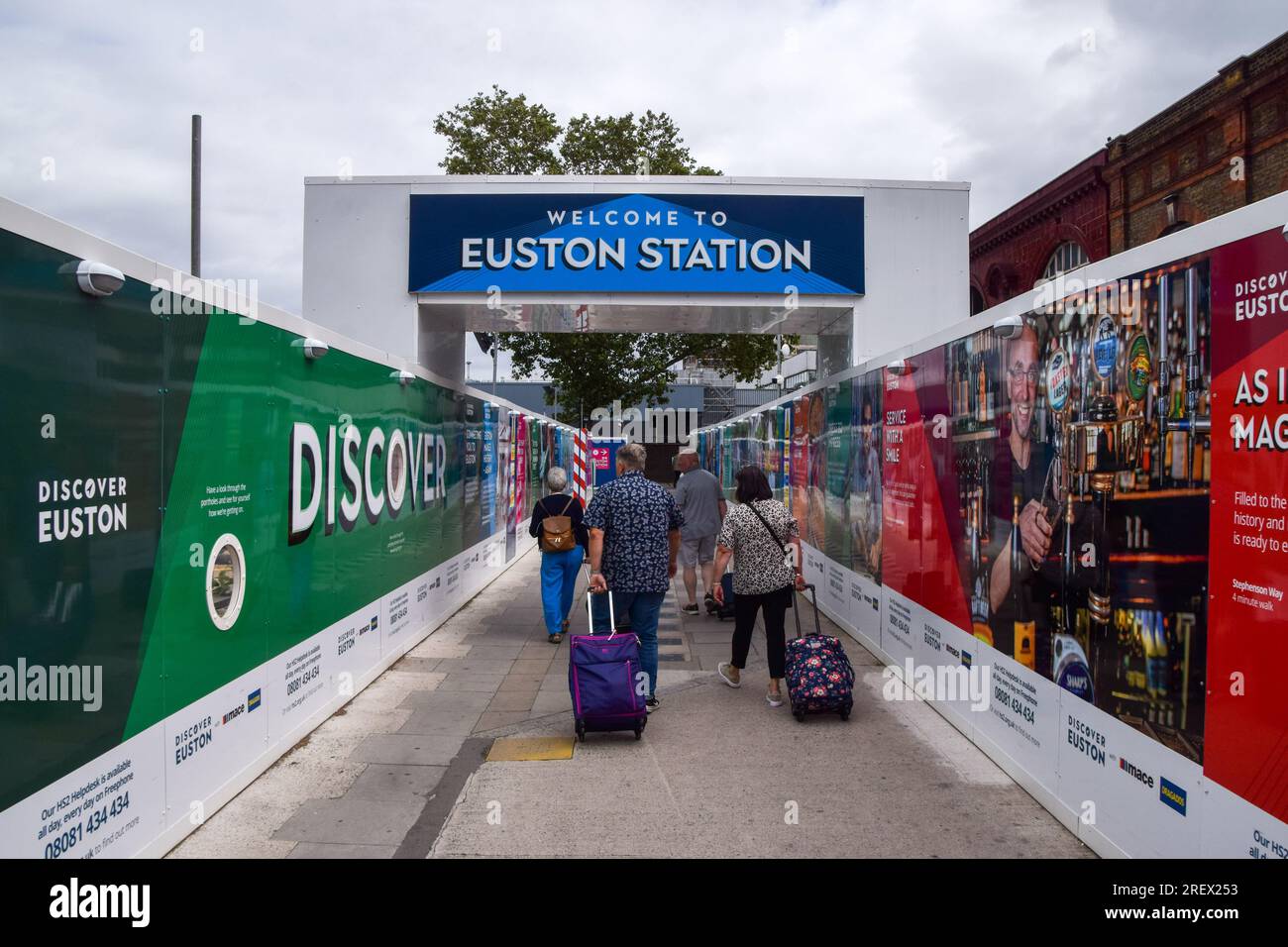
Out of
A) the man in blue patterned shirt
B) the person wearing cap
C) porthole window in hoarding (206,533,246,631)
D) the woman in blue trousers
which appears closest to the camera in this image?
porthole window in hoarding (206,533,246,631)

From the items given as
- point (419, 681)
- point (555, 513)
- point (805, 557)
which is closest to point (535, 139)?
point (805, 557)

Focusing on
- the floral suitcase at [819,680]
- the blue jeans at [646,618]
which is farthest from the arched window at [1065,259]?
the blue jeans at [646,618]

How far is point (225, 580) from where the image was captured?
4906mm

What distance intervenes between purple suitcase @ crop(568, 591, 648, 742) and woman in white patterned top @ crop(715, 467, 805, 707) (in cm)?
118

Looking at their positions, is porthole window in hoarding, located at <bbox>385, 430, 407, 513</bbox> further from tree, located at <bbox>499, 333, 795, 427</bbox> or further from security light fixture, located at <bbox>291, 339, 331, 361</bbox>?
tree, located at <bbox>499, 333, 795, 427</bbox>

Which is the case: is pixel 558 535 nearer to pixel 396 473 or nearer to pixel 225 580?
pixel 396 473

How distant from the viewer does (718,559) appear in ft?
23.3

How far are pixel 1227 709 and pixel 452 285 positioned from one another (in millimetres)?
8287

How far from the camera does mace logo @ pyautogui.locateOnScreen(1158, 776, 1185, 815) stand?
143 inches

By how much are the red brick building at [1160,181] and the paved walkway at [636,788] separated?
15.1 m

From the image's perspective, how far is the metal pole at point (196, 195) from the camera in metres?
14.5

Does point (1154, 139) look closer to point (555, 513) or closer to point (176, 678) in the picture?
point (555, 513)

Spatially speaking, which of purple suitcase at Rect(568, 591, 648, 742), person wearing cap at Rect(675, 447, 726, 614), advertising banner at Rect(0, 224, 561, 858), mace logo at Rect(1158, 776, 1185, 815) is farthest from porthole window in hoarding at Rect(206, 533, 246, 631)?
person wearing cap at Rect(675, 447, 726, 614)

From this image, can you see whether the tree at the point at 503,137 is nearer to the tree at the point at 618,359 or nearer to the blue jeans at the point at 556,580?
the tree at the point at 618,359
